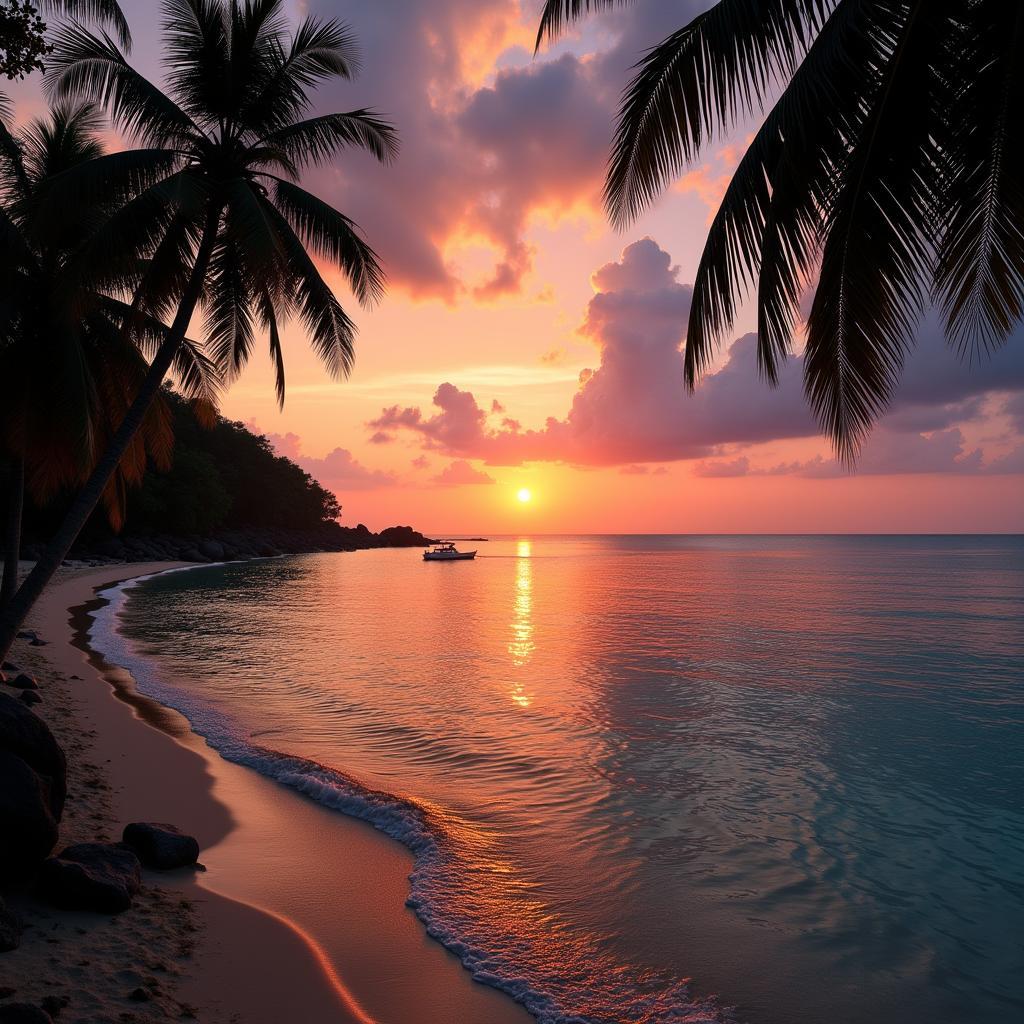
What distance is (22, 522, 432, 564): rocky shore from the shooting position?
65062mm

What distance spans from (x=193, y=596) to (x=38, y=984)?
38215 mm

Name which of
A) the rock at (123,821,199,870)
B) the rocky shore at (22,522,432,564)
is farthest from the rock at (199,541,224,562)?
the rock at (123,821,199,870)

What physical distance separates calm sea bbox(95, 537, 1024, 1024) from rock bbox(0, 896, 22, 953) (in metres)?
2.99

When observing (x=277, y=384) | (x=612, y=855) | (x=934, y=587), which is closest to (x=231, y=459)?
(x=934, y=587)

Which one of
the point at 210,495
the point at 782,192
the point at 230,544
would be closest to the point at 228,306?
the point at 782,192

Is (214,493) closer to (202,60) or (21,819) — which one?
(202,60)

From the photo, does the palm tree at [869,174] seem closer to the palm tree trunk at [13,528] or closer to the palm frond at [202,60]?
the palm frond at [202,60]

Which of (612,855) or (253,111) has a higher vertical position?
(253,111)

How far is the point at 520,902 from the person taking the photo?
6422 millimetres

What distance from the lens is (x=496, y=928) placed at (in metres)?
5.90

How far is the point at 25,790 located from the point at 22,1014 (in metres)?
2.18

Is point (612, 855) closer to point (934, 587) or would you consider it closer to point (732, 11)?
point (732, 11)

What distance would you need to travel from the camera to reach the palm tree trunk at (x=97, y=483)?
8.82m

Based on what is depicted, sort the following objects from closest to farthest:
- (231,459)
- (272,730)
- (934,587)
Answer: (272,730), (934,587), (231,459)
